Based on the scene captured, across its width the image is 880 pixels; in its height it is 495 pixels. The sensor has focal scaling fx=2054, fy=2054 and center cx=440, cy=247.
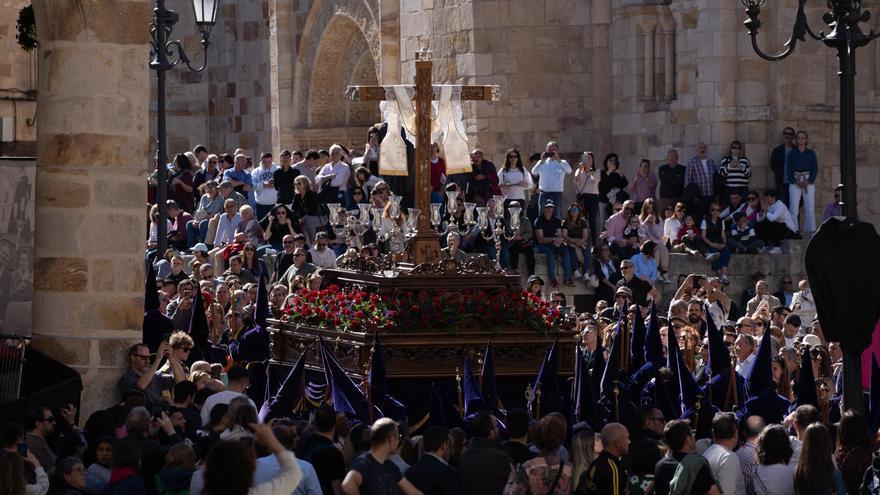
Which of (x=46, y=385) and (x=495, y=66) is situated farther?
(x=495, y=66)

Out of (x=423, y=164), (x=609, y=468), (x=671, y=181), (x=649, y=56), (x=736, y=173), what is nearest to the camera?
(x=609, y=468)

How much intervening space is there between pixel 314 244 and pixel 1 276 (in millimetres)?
9728

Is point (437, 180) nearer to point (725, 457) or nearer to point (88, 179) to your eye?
point (88, 179)

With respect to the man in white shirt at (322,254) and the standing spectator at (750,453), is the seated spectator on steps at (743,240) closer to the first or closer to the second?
the man in white shirt at (322,254)

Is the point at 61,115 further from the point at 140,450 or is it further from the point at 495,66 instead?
the point at 495,66

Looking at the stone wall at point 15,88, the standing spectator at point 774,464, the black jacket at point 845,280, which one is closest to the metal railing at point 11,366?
the standing spectator at point 774,464

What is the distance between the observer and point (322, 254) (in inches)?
912

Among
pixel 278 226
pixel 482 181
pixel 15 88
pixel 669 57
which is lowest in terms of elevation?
pixel 278 226

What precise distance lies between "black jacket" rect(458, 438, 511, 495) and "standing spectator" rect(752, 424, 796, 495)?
142 centimetres

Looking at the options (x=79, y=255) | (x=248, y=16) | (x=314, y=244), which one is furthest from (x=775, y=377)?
(x=248, y=16)

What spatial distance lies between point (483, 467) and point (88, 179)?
4.65 metres

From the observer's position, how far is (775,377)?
626 inches

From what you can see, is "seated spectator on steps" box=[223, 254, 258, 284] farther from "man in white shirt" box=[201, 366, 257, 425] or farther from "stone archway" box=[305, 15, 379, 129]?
"stone archway" box=[305, 15, 379, 129]

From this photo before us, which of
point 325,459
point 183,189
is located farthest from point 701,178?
point 325,459
